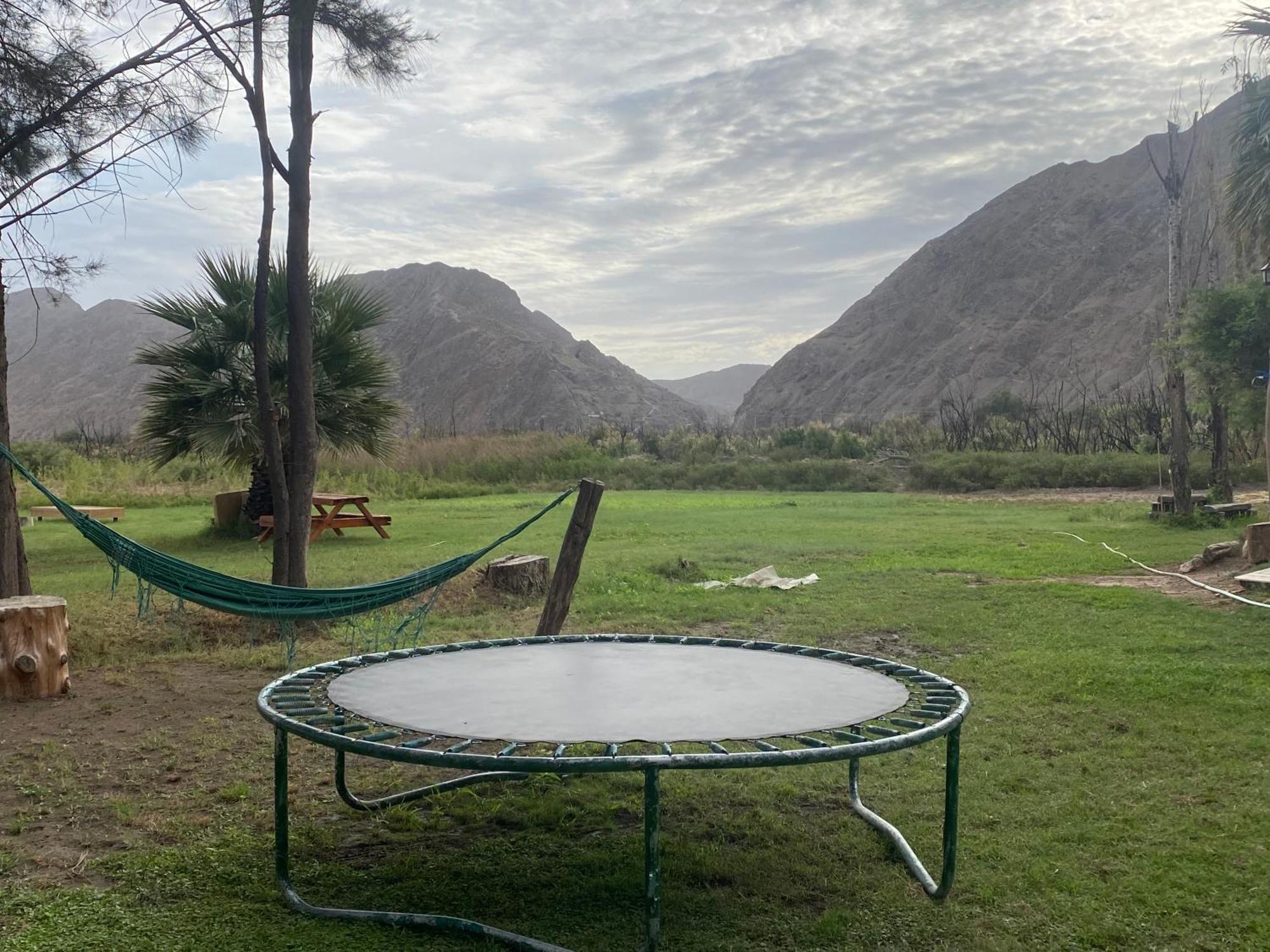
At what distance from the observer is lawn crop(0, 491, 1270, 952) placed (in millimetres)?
2205

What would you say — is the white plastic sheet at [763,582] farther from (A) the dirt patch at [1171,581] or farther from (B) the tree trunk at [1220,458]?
(B) the tree trunk at [1220,458]

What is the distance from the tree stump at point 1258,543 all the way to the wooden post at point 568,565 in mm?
5468

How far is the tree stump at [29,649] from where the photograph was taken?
4.27 metres

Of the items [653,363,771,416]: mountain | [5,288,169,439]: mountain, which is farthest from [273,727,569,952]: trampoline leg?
[653,363,771,416]: mountain

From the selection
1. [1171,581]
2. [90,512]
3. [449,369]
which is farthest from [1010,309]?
[90,512]

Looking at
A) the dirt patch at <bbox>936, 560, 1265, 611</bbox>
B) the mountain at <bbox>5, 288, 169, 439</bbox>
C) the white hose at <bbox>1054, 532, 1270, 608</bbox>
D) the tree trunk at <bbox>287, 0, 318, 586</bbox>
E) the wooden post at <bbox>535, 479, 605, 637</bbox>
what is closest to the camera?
the wooden post at <bbox>535, 479, 605, 637</bbox>

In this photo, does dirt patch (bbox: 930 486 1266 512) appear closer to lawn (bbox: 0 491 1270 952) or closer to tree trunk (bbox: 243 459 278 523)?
lawn (bbox: 0 491 1270 952)

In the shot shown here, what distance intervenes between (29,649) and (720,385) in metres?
116

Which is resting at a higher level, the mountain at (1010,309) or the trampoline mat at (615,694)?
the mountain at (1010,309)

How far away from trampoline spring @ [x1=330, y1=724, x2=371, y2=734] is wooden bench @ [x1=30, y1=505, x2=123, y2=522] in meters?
9.77

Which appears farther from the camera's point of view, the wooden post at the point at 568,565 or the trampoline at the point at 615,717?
the wooden post at the point at 568,565

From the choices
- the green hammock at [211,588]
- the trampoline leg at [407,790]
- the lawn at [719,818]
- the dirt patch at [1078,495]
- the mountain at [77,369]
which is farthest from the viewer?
the mountain at [77,369]

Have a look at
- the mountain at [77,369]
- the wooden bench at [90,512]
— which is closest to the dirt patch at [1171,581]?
the wooden bench at [90,512]

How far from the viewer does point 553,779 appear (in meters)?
3.29
